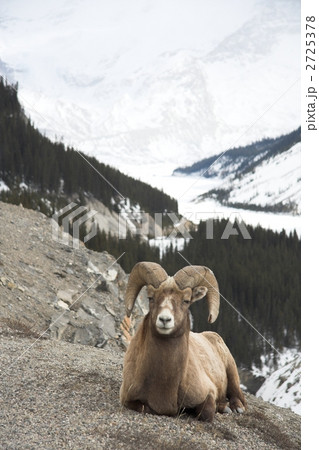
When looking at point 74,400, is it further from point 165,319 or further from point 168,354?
point 165,319

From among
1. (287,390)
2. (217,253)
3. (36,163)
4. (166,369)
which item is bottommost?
(287,390)

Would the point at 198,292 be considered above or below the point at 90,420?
above

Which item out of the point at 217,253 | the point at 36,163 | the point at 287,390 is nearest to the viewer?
the point at 287,390

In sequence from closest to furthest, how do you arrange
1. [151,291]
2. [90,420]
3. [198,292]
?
[90,420] < [151,291] < [198,292]

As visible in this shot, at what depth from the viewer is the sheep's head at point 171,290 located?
24.4 ft

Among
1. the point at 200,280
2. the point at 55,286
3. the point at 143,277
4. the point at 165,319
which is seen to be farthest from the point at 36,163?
the point at 165,319

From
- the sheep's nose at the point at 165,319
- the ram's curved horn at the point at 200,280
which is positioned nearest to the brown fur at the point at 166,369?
the ram's curved horn at the point at 200,280

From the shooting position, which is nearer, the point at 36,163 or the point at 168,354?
the point at 168,354

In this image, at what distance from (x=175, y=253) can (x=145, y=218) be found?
2255 centimetres

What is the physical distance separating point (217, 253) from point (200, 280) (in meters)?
60.4

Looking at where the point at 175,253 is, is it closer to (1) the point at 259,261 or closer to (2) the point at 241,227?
(1) the point at 259,261

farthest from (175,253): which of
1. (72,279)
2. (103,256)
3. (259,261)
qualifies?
(72,279)

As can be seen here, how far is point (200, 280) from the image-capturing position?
327 inches

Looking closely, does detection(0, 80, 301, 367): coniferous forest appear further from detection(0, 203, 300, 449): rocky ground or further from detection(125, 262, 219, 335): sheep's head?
detection(125, 262, 219, 335): sheep's head
